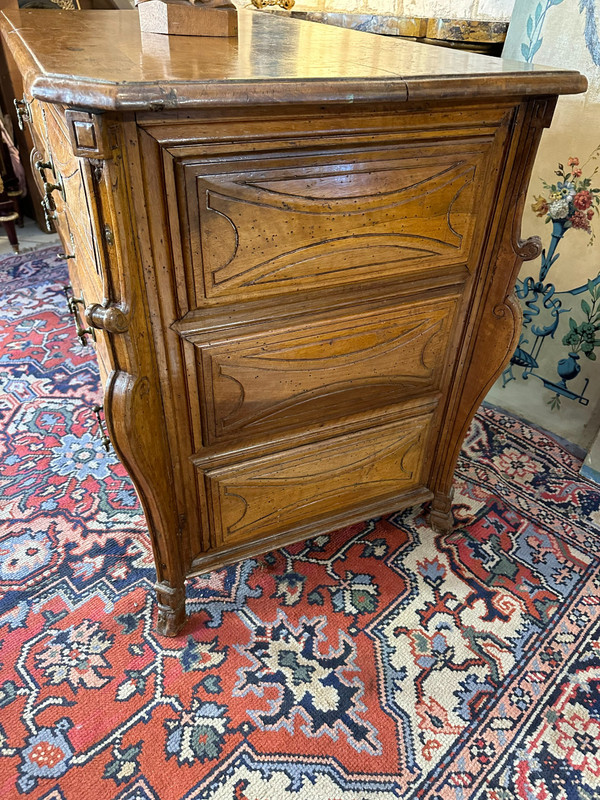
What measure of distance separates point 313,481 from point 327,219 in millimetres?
600

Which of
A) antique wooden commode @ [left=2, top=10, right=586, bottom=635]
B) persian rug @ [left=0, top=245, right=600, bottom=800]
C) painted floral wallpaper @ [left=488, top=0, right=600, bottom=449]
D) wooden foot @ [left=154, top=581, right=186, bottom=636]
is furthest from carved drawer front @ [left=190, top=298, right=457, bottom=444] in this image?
painted floral wallpaper @ [left=488, top=0, right=600, bottom=449]

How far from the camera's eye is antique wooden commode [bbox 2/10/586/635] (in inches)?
31.8

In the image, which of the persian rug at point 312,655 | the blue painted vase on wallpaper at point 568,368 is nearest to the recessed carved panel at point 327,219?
the persian rug at point 312,655

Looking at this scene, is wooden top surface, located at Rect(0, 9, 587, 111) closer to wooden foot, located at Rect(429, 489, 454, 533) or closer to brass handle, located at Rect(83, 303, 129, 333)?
brass handle, located at Rect(83, 303, 129, 333)

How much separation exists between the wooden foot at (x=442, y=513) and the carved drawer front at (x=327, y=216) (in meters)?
0.69

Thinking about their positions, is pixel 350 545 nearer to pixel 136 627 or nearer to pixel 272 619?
pixel 272 619

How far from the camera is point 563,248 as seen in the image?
5.97ft

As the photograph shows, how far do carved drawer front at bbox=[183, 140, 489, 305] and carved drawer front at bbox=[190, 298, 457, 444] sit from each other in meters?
0.10

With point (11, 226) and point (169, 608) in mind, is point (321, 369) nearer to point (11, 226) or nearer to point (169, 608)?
point (169, 608)

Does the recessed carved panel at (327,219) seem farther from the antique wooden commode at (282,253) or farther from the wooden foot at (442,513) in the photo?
the wooden foot at (442,513)

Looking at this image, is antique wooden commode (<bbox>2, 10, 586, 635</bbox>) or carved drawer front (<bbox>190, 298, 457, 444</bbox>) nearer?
antique wooden commode (<bbox>2, 10, 586, 635</bbox>)

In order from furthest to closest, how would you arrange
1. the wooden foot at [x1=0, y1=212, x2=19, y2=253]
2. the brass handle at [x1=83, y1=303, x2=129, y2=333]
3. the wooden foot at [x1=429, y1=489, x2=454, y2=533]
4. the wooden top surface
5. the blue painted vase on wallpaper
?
the wooden foot at [x1=0, y1=212, x2=19, y2=253] → the blue painted vase on wallpaper → the wooden foot at [x1=429, y1=489, x2=454, y2=533] → the brass handle at [x1=83, y1=303, x2=129, y2=333] → the wooden top surface

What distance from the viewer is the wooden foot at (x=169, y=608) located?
4.06 feet

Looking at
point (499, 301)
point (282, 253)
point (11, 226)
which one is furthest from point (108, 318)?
point (11, 226)
